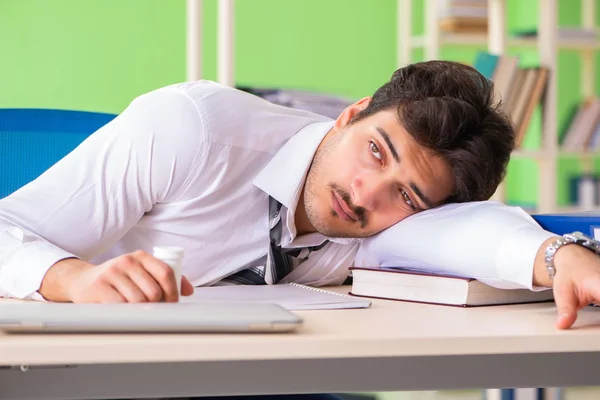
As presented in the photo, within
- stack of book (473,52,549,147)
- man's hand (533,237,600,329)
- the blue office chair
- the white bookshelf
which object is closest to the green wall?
the white bookshelf

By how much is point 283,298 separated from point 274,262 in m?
0.33

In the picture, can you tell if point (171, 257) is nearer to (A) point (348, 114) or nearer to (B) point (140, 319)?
(B) point (140, 319)

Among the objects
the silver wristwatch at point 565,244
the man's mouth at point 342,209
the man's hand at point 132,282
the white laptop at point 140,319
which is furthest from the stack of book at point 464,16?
the white laptop at point 140,319

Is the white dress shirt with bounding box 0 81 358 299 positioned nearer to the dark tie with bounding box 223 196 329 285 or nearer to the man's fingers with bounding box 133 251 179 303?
the dark tie with bounding box 223 196 329 285

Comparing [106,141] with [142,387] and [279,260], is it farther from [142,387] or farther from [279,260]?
[142,387]

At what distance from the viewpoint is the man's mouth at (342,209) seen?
1370 millimetres

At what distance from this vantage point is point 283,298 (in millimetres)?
1051

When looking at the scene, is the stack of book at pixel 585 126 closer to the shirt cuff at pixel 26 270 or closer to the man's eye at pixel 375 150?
the man's eye at pixel 375 150

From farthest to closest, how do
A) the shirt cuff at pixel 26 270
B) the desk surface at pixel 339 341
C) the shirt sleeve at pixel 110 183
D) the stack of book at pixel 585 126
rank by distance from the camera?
the stack of book at pixel 585 126, the shirt sleeve at pixel 110 183, the shirt cuff at pixel 26 270, the desk surface at pixel 339 341

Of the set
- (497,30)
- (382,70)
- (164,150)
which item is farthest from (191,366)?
(382,70)

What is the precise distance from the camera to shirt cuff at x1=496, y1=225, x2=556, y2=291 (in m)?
1.04

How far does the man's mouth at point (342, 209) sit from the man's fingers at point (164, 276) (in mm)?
556

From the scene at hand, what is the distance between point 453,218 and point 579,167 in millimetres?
4954

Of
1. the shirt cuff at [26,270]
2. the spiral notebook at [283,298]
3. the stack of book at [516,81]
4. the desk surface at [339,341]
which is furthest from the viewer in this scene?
the stack of book at [516,81]
